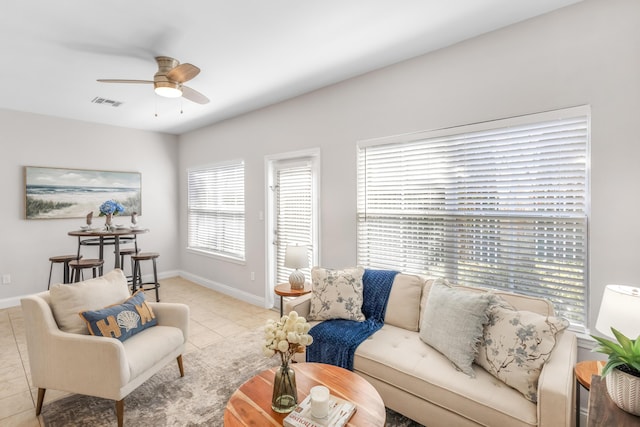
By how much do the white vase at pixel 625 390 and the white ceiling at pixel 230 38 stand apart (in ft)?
7.32

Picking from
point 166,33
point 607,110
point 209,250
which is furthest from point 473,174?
point 209,250

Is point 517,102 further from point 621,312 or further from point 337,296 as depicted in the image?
point 337,296

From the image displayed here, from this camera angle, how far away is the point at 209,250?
18.1 ft

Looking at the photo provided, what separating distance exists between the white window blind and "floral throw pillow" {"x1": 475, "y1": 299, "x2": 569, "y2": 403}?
88.7 inches

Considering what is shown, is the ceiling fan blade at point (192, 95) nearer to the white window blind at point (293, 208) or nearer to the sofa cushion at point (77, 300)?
the white window blind at point (293, 208)

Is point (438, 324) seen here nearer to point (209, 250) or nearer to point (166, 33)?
point (166, 33)

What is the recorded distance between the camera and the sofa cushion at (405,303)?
8.17 feet

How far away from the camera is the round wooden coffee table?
1.45 metres

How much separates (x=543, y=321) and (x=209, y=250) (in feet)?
16.4

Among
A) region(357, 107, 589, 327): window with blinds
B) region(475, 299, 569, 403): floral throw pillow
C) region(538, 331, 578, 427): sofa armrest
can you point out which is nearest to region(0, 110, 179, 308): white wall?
region(357, 107, 589, 327): window with blinds

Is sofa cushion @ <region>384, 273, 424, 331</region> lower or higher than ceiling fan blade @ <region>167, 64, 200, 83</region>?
lower

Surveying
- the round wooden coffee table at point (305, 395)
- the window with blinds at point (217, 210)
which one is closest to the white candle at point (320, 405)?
the round wooden coffee table at point (305, 395)

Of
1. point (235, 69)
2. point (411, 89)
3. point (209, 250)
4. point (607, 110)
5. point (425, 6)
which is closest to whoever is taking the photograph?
point (607, 110)

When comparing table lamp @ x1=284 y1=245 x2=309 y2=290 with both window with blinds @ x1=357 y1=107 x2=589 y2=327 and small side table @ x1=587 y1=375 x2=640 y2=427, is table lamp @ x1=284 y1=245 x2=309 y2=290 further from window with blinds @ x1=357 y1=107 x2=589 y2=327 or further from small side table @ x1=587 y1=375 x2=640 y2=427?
small side table @ x1=587 y1=375 x2=640 y2=427
